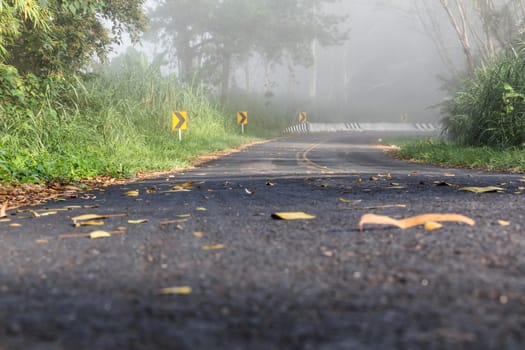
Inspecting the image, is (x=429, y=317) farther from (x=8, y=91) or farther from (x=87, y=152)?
(x=8, y=91)

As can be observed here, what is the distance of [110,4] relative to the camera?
17438mm

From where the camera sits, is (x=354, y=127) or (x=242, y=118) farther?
(x=354, y=127)

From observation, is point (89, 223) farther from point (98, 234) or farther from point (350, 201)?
point (350, 201)

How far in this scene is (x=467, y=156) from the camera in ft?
42.9

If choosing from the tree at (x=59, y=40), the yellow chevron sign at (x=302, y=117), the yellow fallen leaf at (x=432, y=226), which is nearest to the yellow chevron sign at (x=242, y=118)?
the yellow chevron sign at (x=302, y=117)

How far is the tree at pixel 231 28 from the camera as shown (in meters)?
40.0

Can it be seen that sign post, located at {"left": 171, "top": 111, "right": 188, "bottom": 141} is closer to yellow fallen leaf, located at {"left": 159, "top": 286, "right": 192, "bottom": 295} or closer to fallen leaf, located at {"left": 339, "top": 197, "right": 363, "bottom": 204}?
fallen leaf, located at {"left": 339, "top": 197, "right": 363, "bottom": 204}

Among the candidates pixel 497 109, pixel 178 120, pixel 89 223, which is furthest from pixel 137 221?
pixel 178 120

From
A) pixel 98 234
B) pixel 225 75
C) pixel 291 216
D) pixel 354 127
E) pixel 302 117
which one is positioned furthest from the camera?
pixel 354 127

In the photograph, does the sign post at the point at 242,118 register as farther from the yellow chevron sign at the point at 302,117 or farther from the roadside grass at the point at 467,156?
the roadside grass at the point at 467,156

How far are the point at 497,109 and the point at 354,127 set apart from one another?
110 feet

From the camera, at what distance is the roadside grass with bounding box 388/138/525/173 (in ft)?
36.8

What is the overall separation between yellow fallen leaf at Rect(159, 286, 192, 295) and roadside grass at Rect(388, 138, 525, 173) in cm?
921

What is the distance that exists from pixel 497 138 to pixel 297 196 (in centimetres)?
913
